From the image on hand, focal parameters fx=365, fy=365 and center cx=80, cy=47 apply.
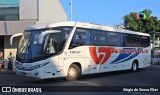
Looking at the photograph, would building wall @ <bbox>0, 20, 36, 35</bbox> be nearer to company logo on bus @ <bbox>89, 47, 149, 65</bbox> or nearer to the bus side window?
company logo on bus @ <bbox>89, 47, 149, 65</bbox>

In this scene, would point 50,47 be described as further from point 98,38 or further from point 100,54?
point 100,54

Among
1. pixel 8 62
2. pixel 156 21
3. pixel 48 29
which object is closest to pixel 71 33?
pixel 48 29

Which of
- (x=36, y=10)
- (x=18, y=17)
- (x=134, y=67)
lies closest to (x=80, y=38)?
(x=134, y=67)

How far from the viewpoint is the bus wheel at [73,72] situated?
1912 cm

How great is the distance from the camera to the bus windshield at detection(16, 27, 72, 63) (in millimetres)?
17672

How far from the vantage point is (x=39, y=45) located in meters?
17.7

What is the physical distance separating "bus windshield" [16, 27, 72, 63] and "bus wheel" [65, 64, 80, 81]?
1426 millimetres

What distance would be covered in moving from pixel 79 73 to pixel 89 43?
6.35 ft

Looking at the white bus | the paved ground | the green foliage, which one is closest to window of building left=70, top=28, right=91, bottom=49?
the white bus

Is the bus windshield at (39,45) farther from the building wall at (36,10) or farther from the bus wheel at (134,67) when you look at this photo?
the building wall at (36,10)

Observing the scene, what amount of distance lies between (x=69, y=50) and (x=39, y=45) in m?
1.90

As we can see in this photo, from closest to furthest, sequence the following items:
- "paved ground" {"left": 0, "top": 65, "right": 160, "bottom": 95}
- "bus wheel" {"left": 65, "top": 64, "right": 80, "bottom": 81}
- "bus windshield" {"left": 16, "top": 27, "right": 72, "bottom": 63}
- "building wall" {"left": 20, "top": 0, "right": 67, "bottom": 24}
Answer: "paved ground" {"left": 0, "top": 65, "right": 160, "bottom": 95} < "bus windshield" {"left": 16, "top": 27, "right": 72, "bottom": 63} < "bus wheel" {"left": 65, "top": 64, "right": 80, "bottom": 81} < "building wall" {"left": 20, "top": 0, "right": 67, "bottom": 24}

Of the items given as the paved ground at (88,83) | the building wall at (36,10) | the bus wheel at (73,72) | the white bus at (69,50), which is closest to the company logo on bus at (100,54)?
the white bus at (69,50)

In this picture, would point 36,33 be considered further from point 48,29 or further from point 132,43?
point 132,43
